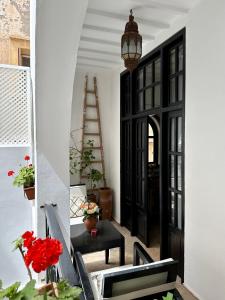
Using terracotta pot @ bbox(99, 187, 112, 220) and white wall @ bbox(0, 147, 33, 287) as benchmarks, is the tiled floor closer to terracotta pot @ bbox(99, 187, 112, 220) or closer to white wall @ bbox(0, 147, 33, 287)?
white wall @ bbox(0, 147, 33, 287)

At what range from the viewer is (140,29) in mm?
3293

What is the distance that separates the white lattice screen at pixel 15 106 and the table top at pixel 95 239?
4.39ft

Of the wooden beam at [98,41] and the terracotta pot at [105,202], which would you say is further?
the terracotta pot at [105,202]

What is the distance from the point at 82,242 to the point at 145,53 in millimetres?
2933

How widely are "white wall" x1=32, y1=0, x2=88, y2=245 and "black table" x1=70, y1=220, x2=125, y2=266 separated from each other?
3.44 ft

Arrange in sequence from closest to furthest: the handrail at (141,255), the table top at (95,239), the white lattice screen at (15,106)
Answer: the handrail at (141,255)
the white lattice screen at (15,106)
the table top at (95,239)

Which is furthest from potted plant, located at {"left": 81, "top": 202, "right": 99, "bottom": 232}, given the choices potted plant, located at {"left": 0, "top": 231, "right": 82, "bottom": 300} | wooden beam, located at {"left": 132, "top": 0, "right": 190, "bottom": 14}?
wooden beam, located at {"left": 132, "top": 0, "right": 190, "bottom": 14}

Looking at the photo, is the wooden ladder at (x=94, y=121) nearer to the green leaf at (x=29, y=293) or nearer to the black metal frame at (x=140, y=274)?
the black metal frame at (x=140, y=274)

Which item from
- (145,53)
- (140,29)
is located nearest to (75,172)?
(145,53)

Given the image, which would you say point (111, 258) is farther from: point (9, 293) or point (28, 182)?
point (9, 293)

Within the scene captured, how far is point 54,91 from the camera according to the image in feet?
5.44

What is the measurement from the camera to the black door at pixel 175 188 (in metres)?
3.03

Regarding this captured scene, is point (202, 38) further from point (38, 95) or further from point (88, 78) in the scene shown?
point (88, 78)

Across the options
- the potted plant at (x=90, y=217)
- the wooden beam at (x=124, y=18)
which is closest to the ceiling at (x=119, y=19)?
the wooden beam at (x=124, y=18)
